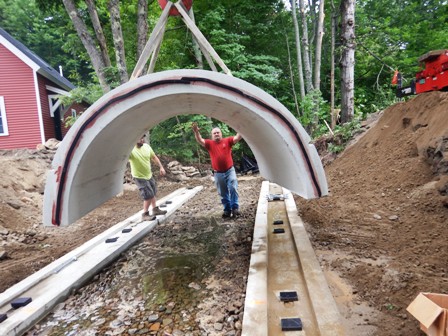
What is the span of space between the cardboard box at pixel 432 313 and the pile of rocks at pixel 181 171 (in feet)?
35.4

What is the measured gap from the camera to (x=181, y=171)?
12844 mm

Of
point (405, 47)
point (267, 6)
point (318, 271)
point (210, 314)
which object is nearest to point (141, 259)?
point (210, 314)

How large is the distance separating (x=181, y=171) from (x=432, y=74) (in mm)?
9381

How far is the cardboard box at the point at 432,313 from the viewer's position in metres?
1.69

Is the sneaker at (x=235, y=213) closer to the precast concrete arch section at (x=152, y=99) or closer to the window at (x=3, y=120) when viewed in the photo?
the precast concrete arch section at (x=152, y=99)

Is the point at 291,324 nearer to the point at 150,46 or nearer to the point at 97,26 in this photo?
the point at 150,46

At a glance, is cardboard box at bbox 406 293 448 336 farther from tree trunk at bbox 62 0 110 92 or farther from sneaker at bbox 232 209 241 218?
tree trunk at bbox 62 0 110 92

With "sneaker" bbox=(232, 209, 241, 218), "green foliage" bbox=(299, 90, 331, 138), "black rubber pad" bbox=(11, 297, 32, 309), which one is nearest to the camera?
"black rubber pad" bbox=(11, 297, 32, 309)

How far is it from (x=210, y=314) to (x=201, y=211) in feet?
13.0

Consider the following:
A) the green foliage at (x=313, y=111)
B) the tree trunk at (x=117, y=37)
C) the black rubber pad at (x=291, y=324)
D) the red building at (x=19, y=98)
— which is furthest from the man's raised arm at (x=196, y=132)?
the red building at (x=19, y=98)

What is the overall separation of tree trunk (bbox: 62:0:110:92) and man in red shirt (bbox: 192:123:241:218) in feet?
19.7

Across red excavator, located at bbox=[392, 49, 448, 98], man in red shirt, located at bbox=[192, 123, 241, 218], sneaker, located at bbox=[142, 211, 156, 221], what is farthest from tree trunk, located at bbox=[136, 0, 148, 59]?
red excavator, located at bbox=[392, 49, 448, 98]

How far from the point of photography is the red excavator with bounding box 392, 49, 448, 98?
18.5ft

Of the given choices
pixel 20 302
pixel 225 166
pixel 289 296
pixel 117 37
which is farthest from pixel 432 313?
pixel 117 37
